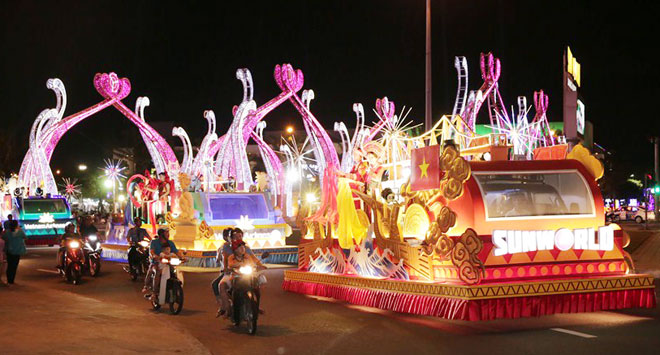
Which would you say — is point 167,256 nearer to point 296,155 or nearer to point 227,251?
point 227,251

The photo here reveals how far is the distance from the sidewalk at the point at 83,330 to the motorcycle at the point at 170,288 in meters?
0.37

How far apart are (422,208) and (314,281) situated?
3.59 m

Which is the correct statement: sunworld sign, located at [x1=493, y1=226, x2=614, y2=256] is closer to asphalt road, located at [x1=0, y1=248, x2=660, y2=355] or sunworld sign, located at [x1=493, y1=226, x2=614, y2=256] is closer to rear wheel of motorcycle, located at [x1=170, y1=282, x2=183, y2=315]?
asphalt road, located at [x1=0, y1=248, x2=660, y2=355]

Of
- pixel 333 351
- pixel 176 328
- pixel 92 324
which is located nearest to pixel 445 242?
pixel 333 351

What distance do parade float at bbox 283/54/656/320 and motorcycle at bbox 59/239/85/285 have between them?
7.39 metres

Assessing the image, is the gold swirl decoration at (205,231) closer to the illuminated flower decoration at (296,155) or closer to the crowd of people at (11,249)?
the crowd of people at (11,249)

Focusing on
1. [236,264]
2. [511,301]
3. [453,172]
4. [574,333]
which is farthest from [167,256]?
[574,333]

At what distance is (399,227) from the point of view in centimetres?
1319

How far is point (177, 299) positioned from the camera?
13.3 m

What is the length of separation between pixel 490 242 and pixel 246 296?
3.59 m

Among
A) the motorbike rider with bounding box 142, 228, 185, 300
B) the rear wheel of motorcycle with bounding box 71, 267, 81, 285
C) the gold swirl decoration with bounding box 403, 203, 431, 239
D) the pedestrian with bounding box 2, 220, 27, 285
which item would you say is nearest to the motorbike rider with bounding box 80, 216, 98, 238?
the rear wheel of motorcycle with bounding box 71, 267, 81, 285

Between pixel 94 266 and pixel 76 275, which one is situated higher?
pixel 94 266

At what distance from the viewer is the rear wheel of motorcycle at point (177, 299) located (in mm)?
13180

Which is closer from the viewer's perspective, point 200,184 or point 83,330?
point 83,330
